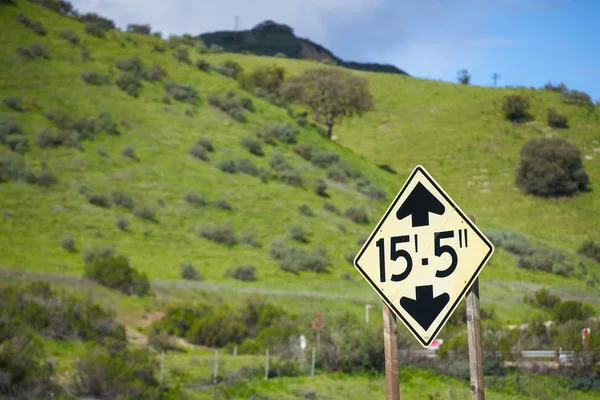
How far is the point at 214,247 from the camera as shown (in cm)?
4528

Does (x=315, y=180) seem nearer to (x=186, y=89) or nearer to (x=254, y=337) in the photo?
(x=186, y=89)

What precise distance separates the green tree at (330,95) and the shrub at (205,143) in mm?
23628

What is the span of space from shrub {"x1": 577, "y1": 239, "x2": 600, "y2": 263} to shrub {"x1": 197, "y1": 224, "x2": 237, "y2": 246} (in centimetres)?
2077

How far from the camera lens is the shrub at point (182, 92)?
6988 centimetres

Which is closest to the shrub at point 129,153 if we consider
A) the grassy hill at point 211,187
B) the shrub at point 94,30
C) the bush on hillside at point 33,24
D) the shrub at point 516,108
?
the grassy hill at point 211,187

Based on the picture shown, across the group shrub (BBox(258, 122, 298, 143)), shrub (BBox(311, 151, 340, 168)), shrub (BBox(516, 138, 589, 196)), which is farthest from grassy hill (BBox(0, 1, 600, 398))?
shrub (BBox(516, 138, 589, 196))

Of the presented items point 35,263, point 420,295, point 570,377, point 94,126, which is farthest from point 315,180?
point 420,295

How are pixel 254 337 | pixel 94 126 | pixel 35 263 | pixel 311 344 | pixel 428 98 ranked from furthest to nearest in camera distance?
pixel 428 98 → pixel 94 126 → pixel 35 263 → pixel 254 337 → pixel 311 344

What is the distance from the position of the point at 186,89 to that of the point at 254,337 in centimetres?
4610

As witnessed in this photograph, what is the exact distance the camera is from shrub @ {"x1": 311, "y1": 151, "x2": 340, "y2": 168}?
6850cm

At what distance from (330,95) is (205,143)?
27.0 meters

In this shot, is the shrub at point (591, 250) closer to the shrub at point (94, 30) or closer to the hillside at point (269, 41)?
the shrub at point (94, 30)

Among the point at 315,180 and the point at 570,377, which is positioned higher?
the point at 315,180

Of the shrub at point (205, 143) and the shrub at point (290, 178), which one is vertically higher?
the shrub at point (205, 143)
